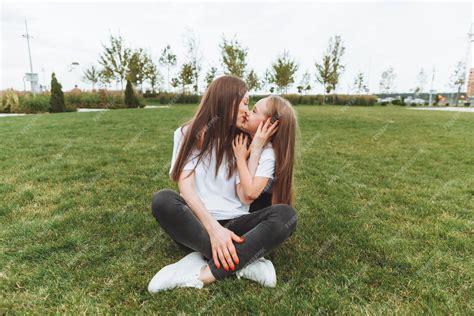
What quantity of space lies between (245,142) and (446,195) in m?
2.73

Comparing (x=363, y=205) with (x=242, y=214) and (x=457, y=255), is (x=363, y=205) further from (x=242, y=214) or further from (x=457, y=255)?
(x=242, y=214)

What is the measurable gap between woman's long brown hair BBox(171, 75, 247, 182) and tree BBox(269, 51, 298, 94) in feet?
93.3

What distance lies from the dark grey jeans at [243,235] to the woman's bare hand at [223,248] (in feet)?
0.11

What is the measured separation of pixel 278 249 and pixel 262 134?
87 centimetres

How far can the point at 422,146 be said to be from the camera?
6.50 m

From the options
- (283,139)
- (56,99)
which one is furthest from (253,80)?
(283,139)

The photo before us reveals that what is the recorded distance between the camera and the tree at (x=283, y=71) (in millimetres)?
29312

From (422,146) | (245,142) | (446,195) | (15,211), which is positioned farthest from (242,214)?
(422,146)

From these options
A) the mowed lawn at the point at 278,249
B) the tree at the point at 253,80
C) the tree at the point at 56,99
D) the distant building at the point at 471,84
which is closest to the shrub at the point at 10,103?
the tree at the point at 56,99

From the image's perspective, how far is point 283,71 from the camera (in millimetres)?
29234

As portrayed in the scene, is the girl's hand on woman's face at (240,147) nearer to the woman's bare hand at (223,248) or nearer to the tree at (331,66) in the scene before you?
the woman's bare hand at (223,248)

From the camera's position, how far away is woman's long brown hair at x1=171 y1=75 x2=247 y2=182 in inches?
82.1

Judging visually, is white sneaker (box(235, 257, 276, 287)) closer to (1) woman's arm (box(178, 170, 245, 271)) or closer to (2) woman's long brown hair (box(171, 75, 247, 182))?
(1) woman's arm (box(178, 170, 245, 271))

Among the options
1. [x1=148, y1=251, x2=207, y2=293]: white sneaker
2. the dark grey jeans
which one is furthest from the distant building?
[x1=148, y1=251, x2=207, y2=293]: white sneaker
